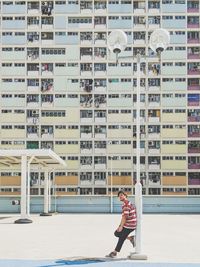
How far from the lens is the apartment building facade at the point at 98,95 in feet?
203

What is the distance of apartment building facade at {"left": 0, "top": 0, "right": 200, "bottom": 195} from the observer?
203ft

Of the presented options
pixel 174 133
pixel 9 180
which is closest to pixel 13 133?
pixel 9 180

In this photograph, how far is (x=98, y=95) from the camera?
63.1m

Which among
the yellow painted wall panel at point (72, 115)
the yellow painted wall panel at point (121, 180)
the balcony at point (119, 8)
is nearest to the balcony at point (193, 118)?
the yellow painted wall panel at point (121, 180)

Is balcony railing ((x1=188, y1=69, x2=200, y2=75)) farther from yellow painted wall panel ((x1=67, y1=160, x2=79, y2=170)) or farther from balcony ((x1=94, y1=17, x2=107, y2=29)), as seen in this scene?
yellow painted wall panel ((x1=67, y1=160, x2=79, y2=170))

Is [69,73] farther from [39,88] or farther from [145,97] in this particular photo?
[145,97]

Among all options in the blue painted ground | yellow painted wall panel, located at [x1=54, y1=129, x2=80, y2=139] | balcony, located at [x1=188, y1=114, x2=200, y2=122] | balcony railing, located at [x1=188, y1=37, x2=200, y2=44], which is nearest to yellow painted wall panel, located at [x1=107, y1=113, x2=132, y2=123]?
yellow painted wall panel, located at [x1=54, y1=129, x2=80, y2=139]

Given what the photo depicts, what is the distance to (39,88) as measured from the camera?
6347cm

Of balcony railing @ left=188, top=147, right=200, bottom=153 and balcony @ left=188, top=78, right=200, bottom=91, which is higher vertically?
balcony @ left=188, top=78, right=200, bottom=91

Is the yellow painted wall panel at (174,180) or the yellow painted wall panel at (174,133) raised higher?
the yellow painted wall panel at (174,133)

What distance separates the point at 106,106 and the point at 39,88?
7691mm

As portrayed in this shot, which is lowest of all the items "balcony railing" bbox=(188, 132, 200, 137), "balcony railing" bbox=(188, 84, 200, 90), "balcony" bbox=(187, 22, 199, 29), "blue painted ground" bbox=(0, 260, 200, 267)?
"blue painted ground" bbox=(0, 260, 200, 267)

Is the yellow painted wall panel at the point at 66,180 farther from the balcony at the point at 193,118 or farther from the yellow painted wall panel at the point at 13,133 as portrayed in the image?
the balcony at the point at 193,118

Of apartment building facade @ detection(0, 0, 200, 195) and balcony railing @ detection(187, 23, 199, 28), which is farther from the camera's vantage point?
balcony railing @ detection(187, 23, 199, 28)
